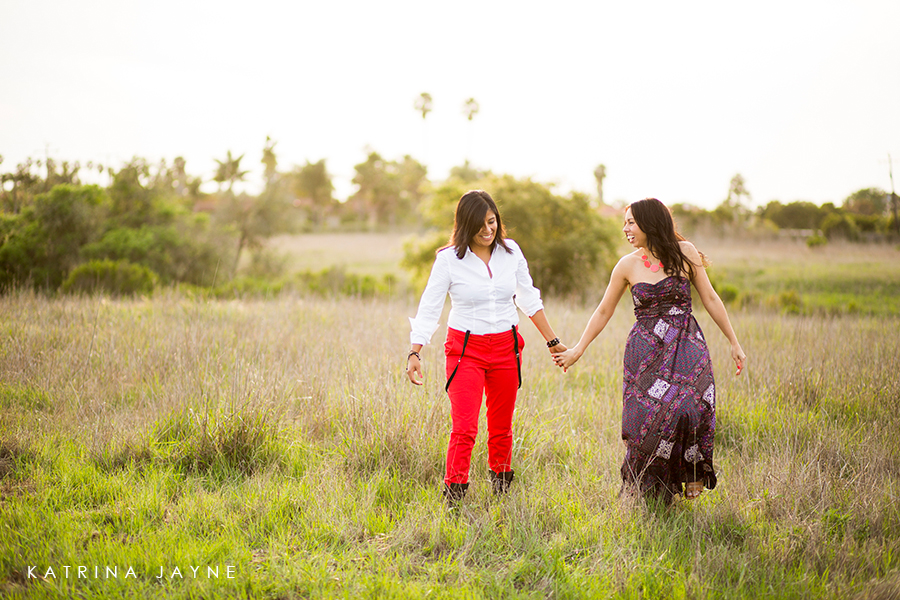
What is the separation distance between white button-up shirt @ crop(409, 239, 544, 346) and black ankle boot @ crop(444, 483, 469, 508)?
3.03 ft

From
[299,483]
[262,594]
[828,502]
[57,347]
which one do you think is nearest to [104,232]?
[57,347]

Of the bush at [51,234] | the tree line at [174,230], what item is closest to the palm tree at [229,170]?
the tree line at [174,230]

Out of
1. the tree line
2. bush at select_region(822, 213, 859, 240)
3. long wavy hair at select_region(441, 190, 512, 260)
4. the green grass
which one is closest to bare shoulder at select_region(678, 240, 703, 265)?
long wavy hair at select_region(441, 190, 512, 260)

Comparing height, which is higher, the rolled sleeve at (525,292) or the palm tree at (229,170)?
the palm tree at (229,170)

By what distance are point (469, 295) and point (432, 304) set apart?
24 cm

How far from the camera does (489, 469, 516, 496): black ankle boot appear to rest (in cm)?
346

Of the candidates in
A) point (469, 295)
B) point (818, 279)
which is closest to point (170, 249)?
point (469, 295)

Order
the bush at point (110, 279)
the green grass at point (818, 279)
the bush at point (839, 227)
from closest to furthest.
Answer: the bush at point (110, 279) < the green grass at point (818, 279) < the bush at point (839, 227)

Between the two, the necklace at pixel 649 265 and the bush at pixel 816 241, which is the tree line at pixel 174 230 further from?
the necklace at pixel 649 265

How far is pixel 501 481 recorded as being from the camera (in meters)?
3.49

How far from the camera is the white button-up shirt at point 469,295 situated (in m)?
3.23

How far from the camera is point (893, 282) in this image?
14.4 m

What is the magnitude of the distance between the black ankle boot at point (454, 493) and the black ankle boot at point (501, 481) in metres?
0.26

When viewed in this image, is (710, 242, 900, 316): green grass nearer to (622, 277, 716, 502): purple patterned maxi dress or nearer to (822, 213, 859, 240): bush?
(822, 213, 859, 240): bush
